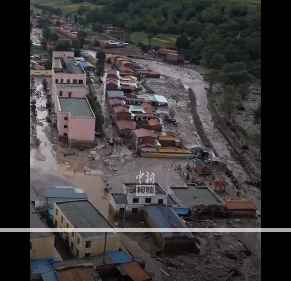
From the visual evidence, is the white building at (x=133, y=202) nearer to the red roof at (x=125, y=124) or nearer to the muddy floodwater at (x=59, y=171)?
the muddy floodwater at (x=59, y=171)

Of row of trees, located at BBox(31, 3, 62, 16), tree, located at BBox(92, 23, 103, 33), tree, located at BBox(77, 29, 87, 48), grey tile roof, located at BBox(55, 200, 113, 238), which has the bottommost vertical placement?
grey tile roof, located at BBox(55, 200, 113, 238)

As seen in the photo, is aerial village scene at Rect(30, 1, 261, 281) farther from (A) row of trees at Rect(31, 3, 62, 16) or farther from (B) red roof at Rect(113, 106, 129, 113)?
(A) row of trees at Rect(31, 3, 62, 16)

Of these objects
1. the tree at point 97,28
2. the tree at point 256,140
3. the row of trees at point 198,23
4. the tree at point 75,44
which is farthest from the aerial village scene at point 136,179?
the tree at point 97,28

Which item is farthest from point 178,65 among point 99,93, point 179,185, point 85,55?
point 179,185

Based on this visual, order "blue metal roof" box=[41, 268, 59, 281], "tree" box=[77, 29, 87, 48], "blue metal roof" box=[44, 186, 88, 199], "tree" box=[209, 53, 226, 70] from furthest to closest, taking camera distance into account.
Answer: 1. "tree" box=[77, 29, 87, 48]
2. "tree" box=[209, 53, 226, 70]
3. "blue metal roof" box=[44, 186, 88, 199]
4. "blue metal roof" box=[41, 268, 59, 281]

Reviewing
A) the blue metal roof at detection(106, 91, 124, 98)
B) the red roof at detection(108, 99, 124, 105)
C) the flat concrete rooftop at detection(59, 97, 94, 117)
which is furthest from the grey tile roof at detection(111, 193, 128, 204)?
the blue metal roof at detection(106, 91, 124, 98)

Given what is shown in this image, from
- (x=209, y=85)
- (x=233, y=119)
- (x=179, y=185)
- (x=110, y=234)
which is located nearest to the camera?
(x=110, y=234)

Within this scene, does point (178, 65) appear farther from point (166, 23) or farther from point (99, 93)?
point (99, 93)
